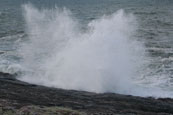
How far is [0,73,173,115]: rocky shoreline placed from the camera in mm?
10070

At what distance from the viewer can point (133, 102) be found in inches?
489

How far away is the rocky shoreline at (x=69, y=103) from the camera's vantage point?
1007 cm

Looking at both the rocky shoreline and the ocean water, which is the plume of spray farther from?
the rocky shoreline

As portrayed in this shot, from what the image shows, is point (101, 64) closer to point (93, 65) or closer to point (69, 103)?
point (93, 65)

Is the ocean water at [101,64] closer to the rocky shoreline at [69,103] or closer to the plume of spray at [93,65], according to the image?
the plume of spray at [93,65]

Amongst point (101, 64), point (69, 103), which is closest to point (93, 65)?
point (101, 64)

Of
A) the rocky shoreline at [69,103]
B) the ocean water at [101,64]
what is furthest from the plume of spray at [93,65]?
the rocky shoreline at [69,103]

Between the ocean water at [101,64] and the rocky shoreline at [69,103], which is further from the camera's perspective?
the ocean water at [101,64]

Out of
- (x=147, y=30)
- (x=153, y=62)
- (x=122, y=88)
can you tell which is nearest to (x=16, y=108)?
(x=122, y=88)

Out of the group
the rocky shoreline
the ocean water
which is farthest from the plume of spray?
the rocky shoreline

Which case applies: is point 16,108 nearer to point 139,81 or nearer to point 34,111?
point 34,111

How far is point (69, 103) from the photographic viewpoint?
11477 mm

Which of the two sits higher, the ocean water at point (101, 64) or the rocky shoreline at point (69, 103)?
the ocean water at point (101, 64)

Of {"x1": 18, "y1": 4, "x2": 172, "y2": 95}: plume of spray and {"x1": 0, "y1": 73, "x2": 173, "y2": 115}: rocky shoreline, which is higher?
{"x1": 18, "y1": 4, "x2": 172, "y2": 95}: plume of spray
